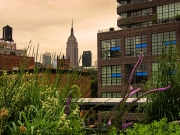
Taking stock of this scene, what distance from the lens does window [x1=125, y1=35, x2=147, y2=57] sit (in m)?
57.1

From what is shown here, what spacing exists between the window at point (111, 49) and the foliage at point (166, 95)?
179 ft

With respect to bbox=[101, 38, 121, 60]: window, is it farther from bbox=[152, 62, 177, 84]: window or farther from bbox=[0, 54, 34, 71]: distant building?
bbox=[0, 54, 34, 71]: distant building

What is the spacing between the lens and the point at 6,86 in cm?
351

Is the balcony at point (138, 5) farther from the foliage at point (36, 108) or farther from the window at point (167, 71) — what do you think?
the foliage at point (36, 108)

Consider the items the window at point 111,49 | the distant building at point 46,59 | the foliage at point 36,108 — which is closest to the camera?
the foliage at point 36,108

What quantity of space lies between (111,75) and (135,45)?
22.9ft

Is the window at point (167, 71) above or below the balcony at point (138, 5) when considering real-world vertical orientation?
below

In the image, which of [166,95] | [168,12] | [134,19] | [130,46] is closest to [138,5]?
[134,19]

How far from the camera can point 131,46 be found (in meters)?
58.3

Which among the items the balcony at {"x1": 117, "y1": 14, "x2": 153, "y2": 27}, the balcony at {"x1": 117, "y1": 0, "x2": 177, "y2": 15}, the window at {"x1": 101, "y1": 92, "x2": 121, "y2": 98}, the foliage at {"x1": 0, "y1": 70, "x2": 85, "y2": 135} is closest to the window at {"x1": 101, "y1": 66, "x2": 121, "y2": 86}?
the window at {"x1": 101, "y1": 92, "x2": 121, "y2": 98}

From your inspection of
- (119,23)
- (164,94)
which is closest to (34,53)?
(164,94)

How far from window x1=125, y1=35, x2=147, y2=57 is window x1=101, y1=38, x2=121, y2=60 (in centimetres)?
177

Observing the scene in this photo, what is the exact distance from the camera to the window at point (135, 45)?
187ft

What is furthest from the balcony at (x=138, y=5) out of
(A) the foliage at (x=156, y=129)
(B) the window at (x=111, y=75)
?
(A) the foliage at (x=156, y=129)
